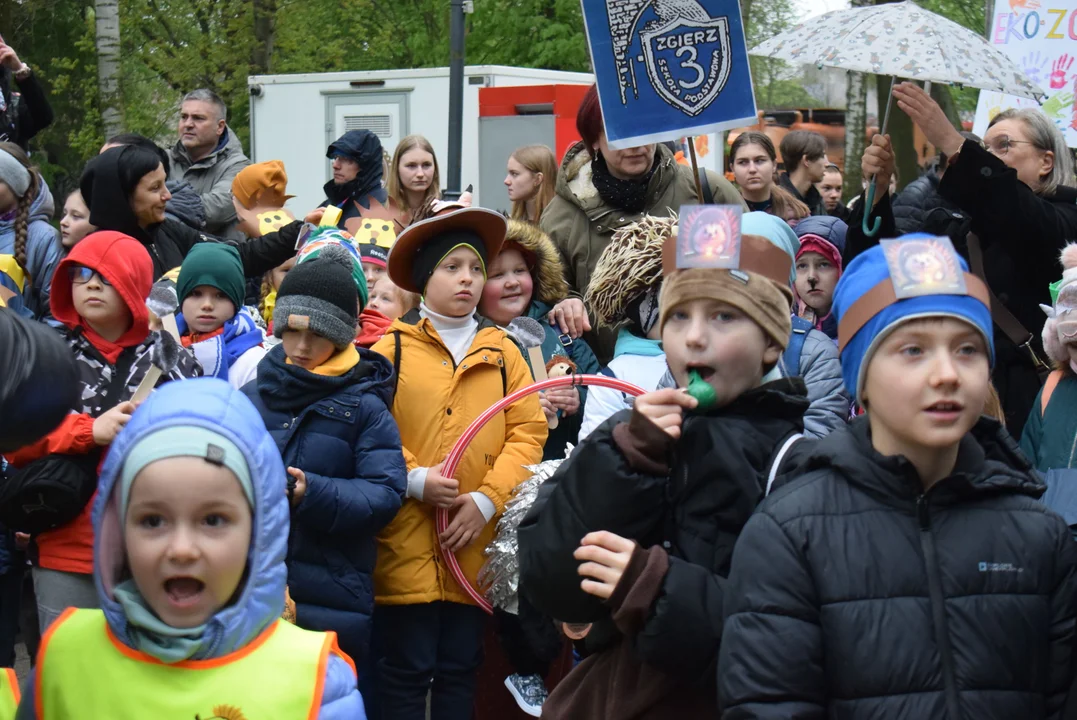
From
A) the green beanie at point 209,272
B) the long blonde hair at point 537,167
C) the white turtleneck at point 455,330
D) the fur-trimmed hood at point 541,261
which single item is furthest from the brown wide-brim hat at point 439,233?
the long blonde hair at point 537,167

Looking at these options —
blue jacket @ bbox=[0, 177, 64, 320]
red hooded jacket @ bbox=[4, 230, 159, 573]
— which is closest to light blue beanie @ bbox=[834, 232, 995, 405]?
red hooded jacket @ bbox=[4, 230, 159, 573]

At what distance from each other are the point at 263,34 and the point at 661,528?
71.6 ft

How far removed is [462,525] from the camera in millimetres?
5188

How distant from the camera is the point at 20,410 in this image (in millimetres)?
2016

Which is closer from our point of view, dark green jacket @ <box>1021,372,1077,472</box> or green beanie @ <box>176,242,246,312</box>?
dark green jacket @ <box>1021,372,1077,472</box>

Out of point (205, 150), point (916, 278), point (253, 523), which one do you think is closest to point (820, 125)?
point (205, 150)

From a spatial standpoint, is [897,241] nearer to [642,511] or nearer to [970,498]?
[970,498]

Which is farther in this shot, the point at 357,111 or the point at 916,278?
the point at 357,111

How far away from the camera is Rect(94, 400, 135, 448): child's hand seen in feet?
14.8

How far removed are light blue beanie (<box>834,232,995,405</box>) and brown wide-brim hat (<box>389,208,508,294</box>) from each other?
8.11 ft

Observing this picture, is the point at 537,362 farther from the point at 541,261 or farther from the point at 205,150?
the point at 205,150

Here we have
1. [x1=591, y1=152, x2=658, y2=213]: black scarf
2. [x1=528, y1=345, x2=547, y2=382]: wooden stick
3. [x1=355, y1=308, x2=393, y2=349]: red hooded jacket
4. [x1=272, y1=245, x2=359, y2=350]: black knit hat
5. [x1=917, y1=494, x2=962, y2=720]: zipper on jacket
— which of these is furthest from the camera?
[x1=355, y1=308, x2=393, y2=349]: red hooded jacket

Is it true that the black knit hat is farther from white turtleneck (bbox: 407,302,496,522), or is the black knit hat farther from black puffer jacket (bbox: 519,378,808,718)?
black puffer jacket (bbox: 519,378,808,718)

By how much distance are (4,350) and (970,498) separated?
1.97m
